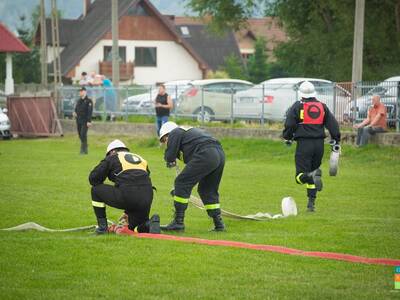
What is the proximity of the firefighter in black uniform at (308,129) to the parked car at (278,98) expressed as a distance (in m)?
11.5

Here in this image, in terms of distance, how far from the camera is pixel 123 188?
11.7 m

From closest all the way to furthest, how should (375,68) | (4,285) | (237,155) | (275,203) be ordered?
(4,285) → (275,203) → (237,155) → (375,68)

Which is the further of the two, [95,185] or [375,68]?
[375,68]

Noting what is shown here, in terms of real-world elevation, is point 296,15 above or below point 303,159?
above

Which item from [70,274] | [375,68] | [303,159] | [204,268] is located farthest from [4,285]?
[375,68]

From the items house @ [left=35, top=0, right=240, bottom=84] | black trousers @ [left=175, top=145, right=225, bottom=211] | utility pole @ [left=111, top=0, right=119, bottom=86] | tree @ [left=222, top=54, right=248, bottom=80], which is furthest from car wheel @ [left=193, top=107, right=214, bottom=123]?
tree @ [left=222, top=54, right=248, bottom=80]

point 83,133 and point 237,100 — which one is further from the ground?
point 237,100

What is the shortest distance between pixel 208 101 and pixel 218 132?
1.81 meters

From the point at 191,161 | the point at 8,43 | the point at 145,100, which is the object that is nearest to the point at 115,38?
the point at 145,100

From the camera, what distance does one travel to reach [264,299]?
328 inches

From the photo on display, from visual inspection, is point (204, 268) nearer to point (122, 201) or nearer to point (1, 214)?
point (122, 201)

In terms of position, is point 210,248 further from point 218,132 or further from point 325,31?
point 325,31

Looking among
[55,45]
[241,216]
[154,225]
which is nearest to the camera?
[154,225]

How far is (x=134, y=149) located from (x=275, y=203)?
47.8 ft
